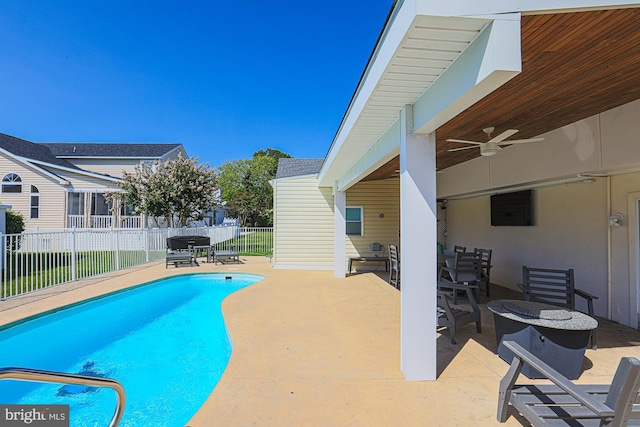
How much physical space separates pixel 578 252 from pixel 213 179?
1611 cm

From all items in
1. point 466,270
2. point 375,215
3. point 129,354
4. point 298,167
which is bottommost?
point 129,354

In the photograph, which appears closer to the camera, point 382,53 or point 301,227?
point 382,53

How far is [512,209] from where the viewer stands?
7.17 meters

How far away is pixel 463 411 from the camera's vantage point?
2.61 m

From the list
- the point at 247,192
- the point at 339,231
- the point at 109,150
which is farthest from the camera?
the point at 247,192

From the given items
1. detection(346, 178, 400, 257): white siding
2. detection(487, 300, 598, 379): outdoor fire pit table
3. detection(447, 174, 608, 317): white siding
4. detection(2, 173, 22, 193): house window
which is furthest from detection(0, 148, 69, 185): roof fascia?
detection(487, 300, 598, 379): outdoor fire pit table

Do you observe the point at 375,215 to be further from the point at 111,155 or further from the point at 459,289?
the point at 111,155

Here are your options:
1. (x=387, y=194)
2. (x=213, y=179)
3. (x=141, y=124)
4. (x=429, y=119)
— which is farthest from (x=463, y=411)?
(x=141, y=124)

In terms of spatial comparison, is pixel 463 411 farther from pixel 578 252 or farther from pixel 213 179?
pixel 213 179

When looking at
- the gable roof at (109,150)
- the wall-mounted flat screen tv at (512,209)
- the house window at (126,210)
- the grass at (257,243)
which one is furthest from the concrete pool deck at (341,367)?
the gable roof at (109,150)

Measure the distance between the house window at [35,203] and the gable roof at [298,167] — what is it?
12.9 meters

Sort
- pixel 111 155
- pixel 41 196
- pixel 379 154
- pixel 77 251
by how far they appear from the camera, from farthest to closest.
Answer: pixel 111 155, pixel 41 196, pixel 77 251, pixel 379 154

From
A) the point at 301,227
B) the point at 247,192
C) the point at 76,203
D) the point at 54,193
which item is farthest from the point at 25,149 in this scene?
the point at 301,227

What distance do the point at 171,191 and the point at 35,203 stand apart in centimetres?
746
